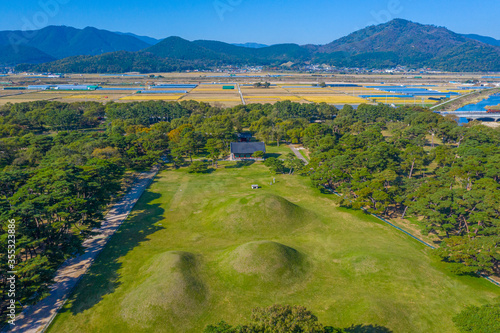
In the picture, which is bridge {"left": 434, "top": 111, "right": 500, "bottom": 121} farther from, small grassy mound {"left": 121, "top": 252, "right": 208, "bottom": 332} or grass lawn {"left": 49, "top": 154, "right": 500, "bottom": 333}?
small grassy mound {"left": 121, "top": 252, "right": 208, "bottom": 332}

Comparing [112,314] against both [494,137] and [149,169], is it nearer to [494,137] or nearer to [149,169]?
[149,169]

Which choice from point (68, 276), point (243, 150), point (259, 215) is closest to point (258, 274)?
point (259, 215)

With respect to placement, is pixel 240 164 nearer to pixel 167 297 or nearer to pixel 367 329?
pixel 167 297

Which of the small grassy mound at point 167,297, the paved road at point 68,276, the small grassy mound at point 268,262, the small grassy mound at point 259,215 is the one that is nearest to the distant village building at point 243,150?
the small grassy mound at point 259,215

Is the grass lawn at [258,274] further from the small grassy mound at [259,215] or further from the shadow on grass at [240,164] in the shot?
the shadow on grass at [240,164]

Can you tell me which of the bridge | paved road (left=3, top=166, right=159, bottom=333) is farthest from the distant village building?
the bridge

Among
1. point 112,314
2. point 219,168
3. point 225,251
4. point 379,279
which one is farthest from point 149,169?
point 379,279
